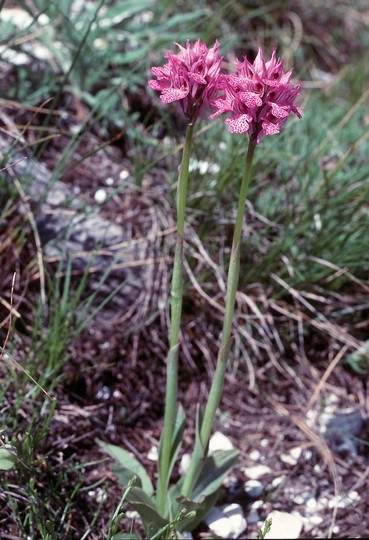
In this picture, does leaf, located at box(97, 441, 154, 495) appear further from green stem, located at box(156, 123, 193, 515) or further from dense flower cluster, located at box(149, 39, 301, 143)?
dense flower cluster, located at box(149, 39, 301, 143)

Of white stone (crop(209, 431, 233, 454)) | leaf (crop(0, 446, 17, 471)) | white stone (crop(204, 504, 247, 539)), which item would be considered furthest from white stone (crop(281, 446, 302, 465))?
leaf (crop(0, 446, 17, 471))

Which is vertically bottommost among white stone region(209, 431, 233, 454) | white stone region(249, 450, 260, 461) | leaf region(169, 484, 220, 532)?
white stone region(249, 450, 260, 461)

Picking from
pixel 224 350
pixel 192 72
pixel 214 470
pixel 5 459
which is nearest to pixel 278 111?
pixel 192 72

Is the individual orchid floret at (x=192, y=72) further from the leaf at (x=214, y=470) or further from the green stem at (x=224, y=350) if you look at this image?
the leaf at (x=214, y=470)

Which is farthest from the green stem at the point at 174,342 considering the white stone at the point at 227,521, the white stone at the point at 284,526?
the white stone at the point at 284,526

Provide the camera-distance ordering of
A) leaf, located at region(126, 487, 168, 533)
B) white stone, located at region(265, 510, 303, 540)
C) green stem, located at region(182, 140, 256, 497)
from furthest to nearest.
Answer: white stone, located at region(265, 510, 303, 540)
leaf, located at region(126, 487, 168, 533)
green stem, located at region(182, 140, 256, 497)

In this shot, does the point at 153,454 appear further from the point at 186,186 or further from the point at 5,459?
the point at 186,186

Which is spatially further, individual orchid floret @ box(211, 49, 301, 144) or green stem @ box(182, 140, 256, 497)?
green stem @ box(182, 140, 256, 497)
